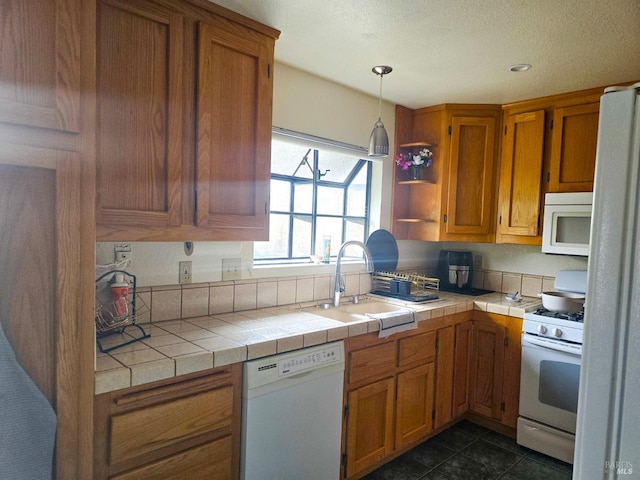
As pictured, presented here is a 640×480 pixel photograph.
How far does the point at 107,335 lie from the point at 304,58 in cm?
172

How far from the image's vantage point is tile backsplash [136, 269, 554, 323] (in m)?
1.93

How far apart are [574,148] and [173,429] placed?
281 centimetres

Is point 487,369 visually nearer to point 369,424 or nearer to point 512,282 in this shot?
point 512,282

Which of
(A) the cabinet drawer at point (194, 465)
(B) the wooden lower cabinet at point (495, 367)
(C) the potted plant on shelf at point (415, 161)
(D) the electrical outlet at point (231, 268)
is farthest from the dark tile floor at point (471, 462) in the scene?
(C) the potted plant on shelf at point (415, 161)

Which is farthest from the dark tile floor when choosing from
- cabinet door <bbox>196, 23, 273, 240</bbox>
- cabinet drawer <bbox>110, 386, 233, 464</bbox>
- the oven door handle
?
cabinet door <bbox>196, 23, 273, 240</bbox>

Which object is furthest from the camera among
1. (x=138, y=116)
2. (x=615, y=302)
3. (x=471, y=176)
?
(x=471, y=176)

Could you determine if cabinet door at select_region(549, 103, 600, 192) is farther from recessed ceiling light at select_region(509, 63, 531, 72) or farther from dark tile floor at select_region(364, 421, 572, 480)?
dark tile floor at select_region(364, 421, 572, 480)

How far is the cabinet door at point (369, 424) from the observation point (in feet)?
6.81

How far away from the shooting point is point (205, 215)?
5.67 feet

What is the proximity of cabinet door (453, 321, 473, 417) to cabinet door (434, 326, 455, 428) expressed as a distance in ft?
0.18

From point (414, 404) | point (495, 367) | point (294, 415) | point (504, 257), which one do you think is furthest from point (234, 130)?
point (504, 257)

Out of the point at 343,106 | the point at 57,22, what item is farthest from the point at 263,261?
the point at 57,22

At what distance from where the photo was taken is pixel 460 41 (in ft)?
6.46

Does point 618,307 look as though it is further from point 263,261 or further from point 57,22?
point 263,261
